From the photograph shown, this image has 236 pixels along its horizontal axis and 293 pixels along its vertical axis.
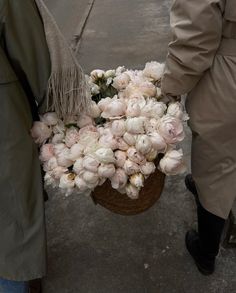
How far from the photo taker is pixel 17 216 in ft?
5.87

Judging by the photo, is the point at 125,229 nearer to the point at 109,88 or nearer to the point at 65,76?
the point at 109,88

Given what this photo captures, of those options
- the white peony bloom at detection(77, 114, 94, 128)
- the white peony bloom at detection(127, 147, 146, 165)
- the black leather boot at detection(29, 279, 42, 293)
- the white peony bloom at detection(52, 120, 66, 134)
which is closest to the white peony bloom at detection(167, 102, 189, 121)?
the white peony bloom at detection(127, 147, 146, 165)

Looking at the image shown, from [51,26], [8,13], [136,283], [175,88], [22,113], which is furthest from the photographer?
[136,283]

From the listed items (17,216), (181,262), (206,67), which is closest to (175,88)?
(206,67)

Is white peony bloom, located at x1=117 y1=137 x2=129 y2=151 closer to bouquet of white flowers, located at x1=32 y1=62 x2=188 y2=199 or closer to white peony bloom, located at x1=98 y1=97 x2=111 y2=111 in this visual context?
bouquet of white flowers, located at x1=32 y1=62 x2=188 y2=199

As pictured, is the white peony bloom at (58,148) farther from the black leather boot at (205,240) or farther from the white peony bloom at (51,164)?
the black leather boot at (205,240)

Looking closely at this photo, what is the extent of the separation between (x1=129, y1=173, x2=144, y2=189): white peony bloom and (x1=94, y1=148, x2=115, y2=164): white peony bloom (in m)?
0.11

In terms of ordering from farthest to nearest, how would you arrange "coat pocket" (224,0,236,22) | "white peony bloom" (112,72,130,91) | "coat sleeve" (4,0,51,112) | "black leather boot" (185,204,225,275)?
1. "black leather boot" (185,204,225,275)
2. "white peony bloom" (112,72,130,91)
3. "coat pocket" (224,0,236,22)
4. "coat sleeve" (4,0,51,112)

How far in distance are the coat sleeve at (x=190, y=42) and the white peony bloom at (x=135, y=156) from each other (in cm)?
33

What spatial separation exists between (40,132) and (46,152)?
3.5 inches

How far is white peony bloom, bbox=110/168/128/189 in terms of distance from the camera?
1.68 meters

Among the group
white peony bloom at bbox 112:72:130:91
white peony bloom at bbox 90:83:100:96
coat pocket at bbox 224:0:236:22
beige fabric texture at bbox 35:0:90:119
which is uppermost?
coat pocket at bbox 224:0:236:22

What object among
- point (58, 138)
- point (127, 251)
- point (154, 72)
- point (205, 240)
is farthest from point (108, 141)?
point (127, 251)

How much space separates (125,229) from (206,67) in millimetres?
1300
